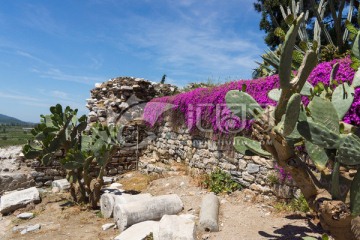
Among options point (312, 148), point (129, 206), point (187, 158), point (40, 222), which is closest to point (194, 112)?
point (187, 158)

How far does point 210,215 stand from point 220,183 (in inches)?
57.1

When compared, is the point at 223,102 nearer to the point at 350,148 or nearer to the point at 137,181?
the point at 137,181

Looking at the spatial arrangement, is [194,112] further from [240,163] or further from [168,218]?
[168,218]

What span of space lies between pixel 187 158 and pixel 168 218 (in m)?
3.34

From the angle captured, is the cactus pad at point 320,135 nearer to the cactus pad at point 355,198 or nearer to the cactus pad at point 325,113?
the cactus pad at point 325,113

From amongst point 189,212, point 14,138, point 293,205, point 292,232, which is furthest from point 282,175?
point 14,138

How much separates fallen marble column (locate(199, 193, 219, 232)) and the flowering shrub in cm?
148

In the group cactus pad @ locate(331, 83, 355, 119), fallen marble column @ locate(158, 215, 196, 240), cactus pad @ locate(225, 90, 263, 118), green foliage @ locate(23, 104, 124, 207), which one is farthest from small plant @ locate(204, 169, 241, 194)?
cactus pad @ locate(331, 83, 355, 119)

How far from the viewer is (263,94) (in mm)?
4848

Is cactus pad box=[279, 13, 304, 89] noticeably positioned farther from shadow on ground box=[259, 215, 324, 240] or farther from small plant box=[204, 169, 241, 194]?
small plant box=[204, 169, 241, 194]

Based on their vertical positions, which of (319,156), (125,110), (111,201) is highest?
(125,110)

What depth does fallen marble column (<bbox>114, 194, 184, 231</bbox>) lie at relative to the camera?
14.5 ft

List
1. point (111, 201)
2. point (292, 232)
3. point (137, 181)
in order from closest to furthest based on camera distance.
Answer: point (292, 232) → point (111, 201) → point (137, 181)

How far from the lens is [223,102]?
5684 millimetres
